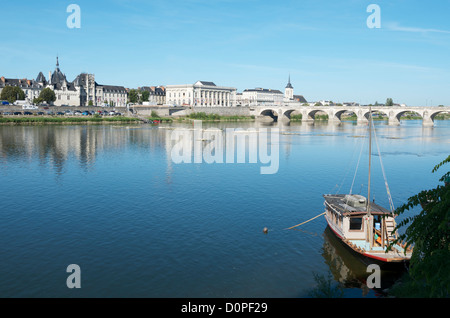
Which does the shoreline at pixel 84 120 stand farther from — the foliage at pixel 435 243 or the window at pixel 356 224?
the foliage at pixel 435 243

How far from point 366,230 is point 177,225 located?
12.2 meters

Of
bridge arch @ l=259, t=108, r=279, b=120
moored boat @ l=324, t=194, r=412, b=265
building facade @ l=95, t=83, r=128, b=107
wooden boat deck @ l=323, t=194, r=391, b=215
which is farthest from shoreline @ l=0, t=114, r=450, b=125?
moored boat @ l=324, t=194, r=412, b=265

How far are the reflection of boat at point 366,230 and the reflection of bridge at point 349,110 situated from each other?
392 ft

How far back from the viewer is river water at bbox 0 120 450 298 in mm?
19047

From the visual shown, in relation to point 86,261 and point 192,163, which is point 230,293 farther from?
point 192,163

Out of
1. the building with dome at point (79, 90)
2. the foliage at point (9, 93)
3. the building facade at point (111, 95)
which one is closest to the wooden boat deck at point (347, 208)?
the foliage at point (9, 93)

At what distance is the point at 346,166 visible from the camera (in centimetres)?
5178

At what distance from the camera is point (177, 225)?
2683 centimetres

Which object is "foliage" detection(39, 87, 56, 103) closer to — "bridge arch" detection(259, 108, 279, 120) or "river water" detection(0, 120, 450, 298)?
"bridge arch" detection(259, 108, 279, 120)

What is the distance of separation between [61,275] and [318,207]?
20.0 metres

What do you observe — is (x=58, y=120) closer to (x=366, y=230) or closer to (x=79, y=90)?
(x=79, y=90)

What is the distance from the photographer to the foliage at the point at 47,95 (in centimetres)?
15250

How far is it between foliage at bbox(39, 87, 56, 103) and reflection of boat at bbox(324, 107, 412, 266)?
150 m

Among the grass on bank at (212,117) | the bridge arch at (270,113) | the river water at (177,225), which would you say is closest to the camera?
the river water at (177,225)
